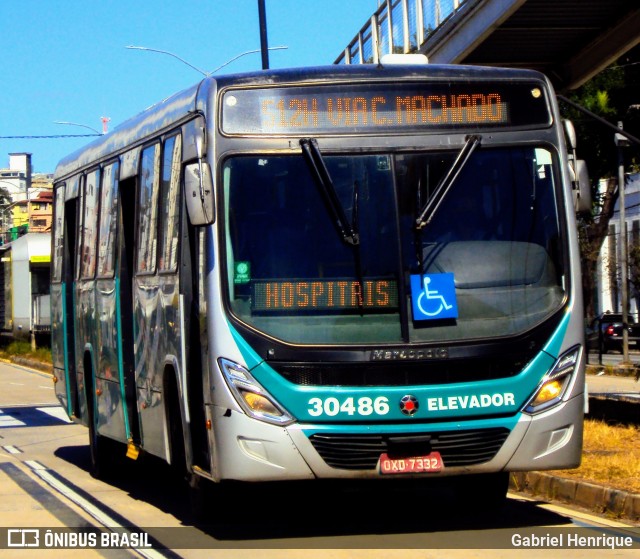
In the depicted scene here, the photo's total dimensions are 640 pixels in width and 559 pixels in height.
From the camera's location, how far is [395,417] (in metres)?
8.52

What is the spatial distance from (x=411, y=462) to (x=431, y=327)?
90cm

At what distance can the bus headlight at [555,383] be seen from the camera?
28.7 feet

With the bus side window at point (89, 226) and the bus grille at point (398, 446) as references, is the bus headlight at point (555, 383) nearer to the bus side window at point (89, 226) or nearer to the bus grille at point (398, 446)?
the bus grille at point (398, 446)

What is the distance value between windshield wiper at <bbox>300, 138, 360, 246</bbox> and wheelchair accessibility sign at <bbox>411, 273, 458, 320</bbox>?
1.66ft

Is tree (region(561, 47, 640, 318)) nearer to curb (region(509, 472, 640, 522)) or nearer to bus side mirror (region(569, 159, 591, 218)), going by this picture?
curb (region(509, 472, 640, 522))

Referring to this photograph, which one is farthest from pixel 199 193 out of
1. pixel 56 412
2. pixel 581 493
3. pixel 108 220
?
pixel 56 412

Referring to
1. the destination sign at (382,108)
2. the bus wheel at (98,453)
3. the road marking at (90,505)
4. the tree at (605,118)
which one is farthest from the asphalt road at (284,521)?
the tree at (605,118)

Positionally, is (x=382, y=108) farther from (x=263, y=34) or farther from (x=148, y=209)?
(x=263, y=34)

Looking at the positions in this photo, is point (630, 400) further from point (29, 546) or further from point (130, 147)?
point (29, 546)

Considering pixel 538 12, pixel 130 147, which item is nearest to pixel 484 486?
pixel 130 147

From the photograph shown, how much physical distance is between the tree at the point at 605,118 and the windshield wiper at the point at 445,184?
35.1m

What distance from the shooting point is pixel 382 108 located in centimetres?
911

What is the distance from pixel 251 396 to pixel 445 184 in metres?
1.96

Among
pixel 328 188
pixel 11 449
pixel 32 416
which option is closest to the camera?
pixel 328 188
